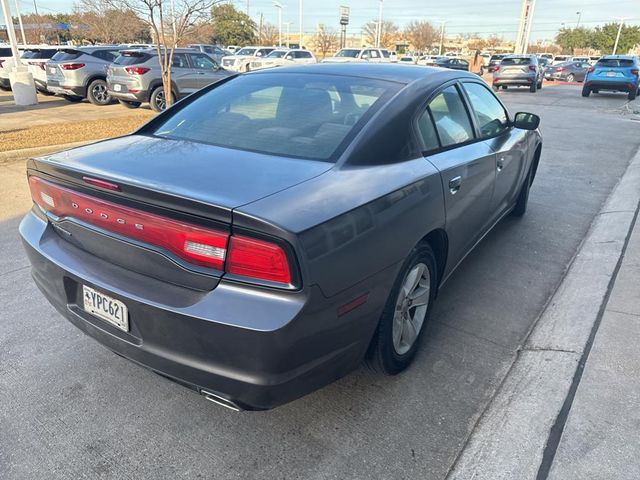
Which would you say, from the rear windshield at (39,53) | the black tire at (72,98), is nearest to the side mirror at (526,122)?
the black tire at (72,98)

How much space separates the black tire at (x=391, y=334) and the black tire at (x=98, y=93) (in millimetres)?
14231

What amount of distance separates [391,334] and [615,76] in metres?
21.4

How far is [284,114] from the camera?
2.88 meters

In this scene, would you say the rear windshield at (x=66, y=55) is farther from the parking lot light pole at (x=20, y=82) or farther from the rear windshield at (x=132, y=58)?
the rear windshield at (x=132, y=58)

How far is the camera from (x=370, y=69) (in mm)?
3240

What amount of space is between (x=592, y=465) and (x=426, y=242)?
1.25m

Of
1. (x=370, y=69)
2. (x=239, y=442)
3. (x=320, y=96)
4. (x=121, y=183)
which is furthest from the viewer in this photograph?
(x=370, y=69)

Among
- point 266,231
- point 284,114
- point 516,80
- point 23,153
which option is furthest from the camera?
point 516,80

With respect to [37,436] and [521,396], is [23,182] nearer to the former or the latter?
[37,436]

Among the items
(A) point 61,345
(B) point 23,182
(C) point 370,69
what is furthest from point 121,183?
(B) point 23,182

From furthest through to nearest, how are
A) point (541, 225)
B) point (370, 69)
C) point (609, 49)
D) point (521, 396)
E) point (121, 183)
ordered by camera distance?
1. point (609, 49)
2. point (541, 225)
3. point (370, 69)
4. point (521, 396)
5. point (121, 183)

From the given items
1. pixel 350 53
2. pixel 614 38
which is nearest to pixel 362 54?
pixel 350 53

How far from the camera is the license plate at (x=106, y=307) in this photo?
209cm

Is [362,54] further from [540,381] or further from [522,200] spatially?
[540,381]
